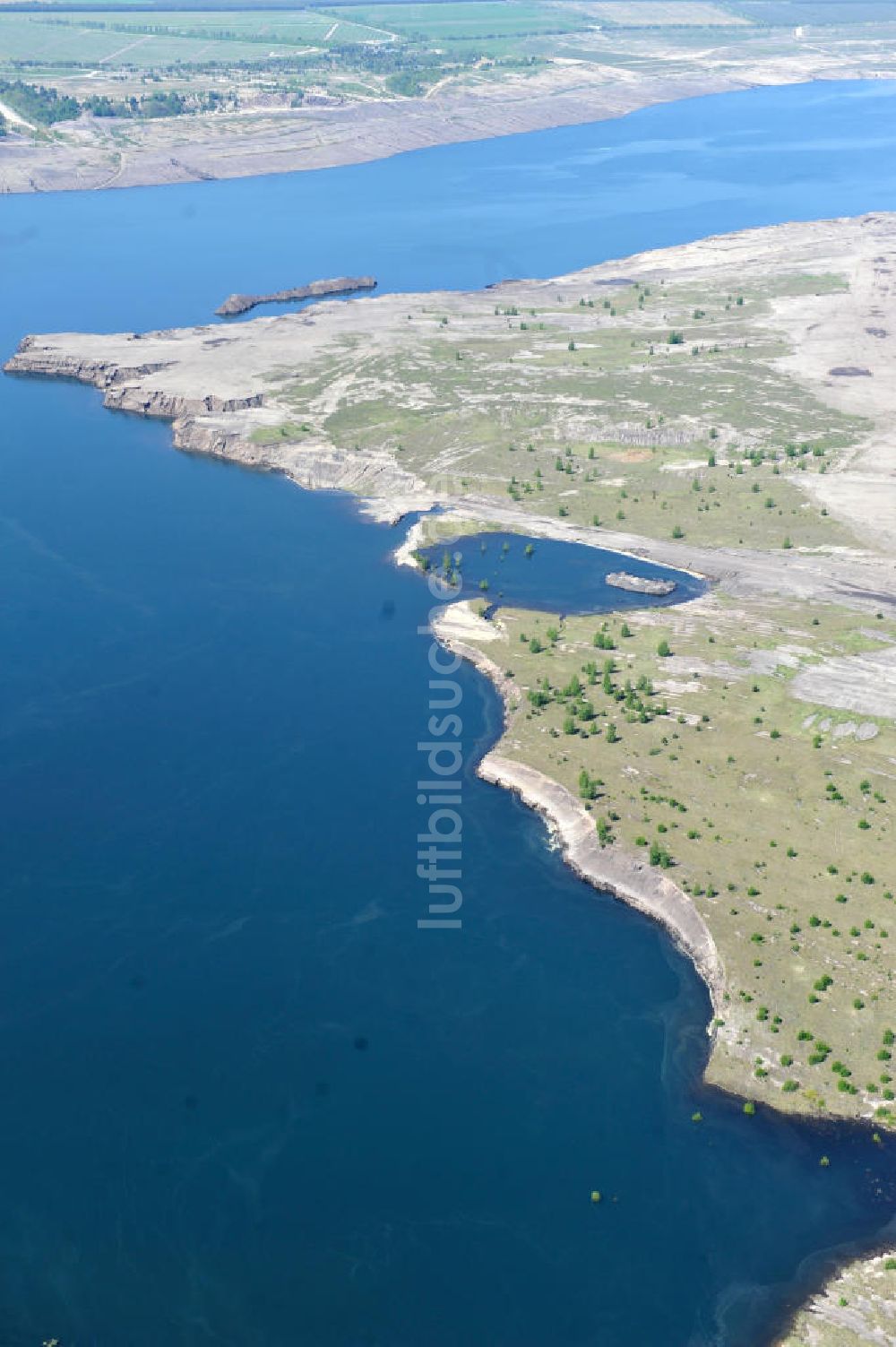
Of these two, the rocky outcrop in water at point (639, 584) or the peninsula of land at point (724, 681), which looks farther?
the rocky outcrop in water at point (639, 584)

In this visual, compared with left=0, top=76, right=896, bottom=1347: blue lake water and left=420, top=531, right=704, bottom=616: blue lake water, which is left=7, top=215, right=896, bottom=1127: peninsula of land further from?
left=0, top=76, right=896, bottom=1347: blue lake water

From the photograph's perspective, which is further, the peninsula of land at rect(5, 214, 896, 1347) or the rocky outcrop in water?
the rocky outcrop in water

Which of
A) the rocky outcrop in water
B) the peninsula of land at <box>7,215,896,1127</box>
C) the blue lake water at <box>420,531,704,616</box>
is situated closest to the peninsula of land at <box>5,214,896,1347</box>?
the peninsula of land at <box>7,215,896,1127</box>

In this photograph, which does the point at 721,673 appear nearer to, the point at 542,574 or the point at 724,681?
the point at 724,681

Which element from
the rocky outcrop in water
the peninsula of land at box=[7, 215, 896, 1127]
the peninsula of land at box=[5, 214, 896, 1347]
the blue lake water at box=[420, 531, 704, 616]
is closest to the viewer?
the peninsula of land at box=[5, 214, 896, 1347]

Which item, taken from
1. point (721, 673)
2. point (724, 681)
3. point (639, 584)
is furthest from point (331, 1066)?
point (639, 584)

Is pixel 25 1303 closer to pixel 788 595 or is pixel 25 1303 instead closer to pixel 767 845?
pixel 767 845

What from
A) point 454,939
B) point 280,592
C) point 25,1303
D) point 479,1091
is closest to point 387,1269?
point 479,1091

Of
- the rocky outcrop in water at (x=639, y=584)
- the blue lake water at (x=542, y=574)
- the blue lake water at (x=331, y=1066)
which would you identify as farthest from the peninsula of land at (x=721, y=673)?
the rocky outcrop in water at (x=639, y=584)

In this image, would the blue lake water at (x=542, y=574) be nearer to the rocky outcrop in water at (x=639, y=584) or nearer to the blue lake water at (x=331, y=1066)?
the rocky outcrop in water at (x=639, y=584)
